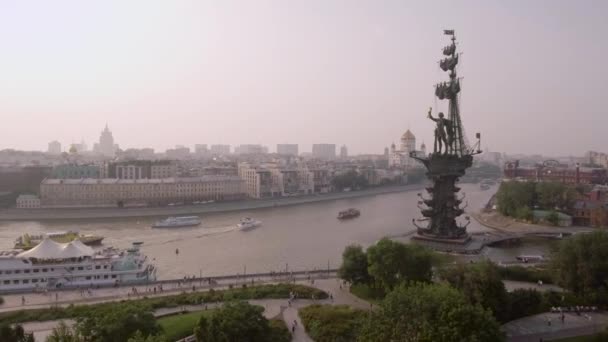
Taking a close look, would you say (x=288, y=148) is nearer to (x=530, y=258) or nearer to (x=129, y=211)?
(x=129, y=211)

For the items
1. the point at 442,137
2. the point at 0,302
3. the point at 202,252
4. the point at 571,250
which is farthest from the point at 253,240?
the point at 571,250

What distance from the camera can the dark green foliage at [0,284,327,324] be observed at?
13445 mm

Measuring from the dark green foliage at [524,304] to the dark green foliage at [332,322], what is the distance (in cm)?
408

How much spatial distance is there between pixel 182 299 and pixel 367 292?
5848mm

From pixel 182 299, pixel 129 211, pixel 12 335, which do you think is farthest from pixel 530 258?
pixel 129 211

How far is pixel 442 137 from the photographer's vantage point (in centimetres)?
2450

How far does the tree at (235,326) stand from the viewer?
10.0 metres

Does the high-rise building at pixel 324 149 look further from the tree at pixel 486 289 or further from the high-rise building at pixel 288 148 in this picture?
the tree at pixel 486 289

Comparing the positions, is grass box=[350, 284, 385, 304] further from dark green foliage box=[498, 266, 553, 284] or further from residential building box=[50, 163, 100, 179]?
residential building box=[50, 163, 100, 179]

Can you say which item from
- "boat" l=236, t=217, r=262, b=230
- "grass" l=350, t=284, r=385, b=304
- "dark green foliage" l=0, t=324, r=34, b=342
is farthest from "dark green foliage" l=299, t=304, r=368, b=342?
"boat" l=236, t=217, r=262, b=230

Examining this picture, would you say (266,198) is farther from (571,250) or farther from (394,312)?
(394,312)

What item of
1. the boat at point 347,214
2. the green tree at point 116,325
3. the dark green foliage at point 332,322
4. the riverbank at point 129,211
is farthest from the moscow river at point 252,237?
the green tree at point 116,325

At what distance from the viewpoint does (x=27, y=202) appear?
3747 cm

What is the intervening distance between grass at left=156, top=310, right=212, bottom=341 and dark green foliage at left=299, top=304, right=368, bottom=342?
8.66 feet
